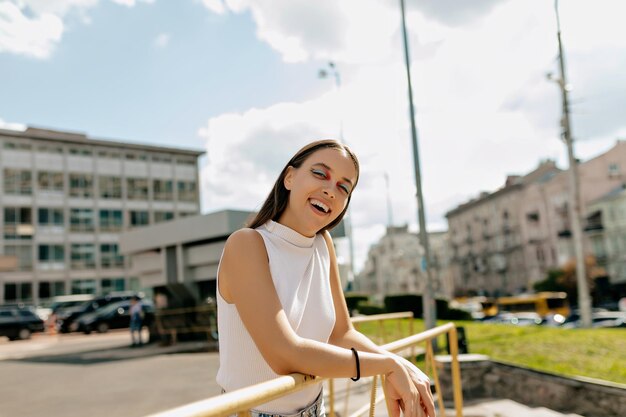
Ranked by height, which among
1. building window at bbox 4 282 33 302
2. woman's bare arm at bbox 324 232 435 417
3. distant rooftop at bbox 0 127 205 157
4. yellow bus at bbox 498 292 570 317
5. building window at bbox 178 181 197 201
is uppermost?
distant rooftop at bbox 0 127 205 157

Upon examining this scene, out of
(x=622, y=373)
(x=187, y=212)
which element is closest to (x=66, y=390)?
(x=622, y=373)

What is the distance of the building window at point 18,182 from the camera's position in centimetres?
5197

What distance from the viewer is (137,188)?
5925 cm

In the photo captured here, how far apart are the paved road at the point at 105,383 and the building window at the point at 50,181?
39.7 m

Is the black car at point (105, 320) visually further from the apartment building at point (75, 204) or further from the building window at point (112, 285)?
the building window at point (112, 285)

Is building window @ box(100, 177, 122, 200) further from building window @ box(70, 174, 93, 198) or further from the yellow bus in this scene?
the yellow bus

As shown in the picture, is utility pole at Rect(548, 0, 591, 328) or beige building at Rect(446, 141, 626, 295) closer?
utility pole at Rect(548, 0, 591, 328)

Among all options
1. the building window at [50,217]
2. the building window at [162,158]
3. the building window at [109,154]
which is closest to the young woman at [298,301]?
the building window at [50,217]

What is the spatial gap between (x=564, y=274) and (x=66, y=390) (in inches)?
2140

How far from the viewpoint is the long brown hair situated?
2008mm

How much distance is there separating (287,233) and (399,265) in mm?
120238

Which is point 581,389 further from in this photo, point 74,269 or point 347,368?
point 74,269

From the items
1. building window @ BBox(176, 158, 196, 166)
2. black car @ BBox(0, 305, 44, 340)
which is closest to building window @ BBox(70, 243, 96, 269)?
building window @ BBox(176, 158, 196, 166)

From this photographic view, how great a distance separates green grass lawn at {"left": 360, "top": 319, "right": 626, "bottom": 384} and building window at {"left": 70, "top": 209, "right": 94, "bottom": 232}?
48.0 meters
